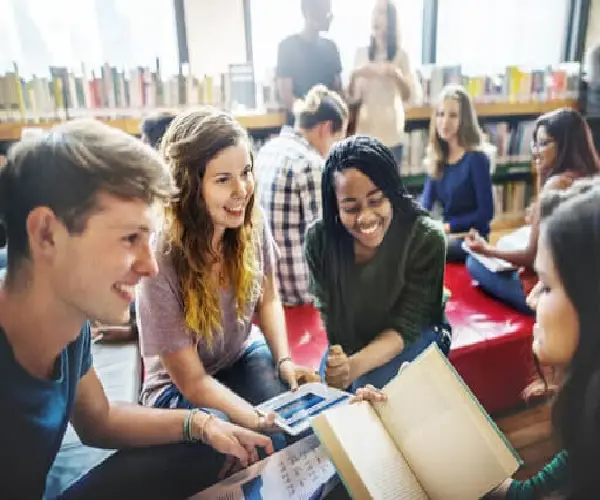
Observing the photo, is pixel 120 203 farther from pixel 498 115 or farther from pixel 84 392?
pixel 498 115

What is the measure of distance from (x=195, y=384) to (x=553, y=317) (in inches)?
26.1

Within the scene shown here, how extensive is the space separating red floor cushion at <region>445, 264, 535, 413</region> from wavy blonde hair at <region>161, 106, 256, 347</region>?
1.82ft

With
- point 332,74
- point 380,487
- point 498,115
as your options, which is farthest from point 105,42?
point 380,487

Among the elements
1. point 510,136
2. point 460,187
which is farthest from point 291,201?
point 510,136

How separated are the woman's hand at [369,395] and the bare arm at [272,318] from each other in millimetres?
338

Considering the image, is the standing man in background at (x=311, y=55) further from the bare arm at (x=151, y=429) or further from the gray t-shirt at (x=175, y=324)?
the bare arm at (x=151, y=429)

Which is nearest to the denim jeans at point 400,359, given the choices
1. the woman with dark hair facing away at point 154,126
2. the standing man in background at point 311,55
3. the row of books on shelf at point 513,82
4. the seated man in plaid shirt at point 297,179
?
the seated man in plaid shirt at point 297,179

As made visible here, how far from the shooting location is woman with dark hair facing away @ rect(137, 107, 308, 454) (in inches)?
39.0

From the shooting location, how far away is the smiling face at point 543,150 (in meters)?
1.37

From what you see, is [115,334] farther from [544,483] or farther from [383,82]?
[383,82]

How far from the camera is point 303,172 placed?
5.34ft

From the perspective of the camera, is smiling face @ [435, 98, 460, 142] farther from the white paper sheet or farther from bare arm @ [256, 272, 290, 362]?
the white paper sheet

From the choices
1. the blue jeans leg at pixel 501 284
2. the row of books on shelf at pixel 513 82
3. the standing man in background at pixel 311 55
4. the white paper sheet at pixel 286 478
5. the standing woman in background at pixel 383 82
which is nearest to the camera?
the white paper sheet at pixel 286 478

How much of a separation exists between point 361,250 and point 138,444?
0.52m
